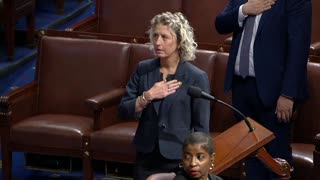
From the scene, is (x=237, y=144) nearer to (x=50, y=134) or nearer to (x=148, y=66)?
(x=148, y=66)

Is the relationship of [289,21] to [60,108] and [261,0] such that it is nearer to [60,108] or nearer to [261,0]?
[261,0]

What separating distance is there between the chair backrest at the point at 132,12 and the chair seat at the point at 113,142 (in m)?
0.72

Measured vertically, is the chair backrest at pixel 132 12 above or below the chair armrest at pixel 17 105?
above

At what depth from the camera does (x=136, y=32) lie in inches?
103

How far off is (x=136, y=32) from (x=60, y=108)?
551 millimetres

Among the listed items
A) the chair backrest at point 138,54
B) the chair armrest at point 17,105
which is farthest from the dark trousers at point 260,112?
the chair armrest at point 17,105

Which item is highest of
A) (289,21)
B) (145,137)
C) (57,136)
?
(289,21)

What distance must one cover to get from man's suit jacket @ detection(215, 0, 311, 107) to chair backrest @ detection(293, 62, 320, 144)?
44 centimetres

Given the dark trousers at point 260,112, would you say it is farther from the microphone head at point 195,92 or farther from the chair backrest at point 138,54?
the chair backrest at point 138,54

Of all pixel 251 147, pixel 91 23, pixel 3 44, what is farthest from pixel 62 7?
pixel 251 147

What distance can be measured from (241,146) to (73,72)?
42.6 inches

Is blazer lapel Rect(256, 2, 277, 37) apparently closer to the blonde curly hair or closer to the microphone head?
the blonde curly hair

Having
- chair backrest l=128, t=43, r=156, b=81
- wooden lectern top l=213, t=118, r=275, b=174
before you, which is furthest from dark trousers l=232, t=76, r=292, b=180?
chair backrest l=128, t=43, r=156, b=81

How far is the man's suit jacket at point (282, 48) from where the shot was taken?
1485mm
